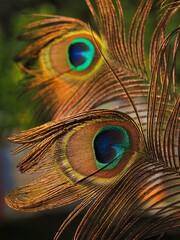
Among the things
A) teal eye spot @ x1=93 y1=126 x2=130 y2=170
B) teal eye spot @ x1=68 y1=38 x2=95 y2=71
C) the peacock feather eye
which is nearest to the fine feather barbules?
teal eye spot @ x1=93 y1=126 x2=130 y2=170

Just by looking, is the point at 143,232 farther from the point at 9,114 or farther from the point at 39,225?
the point at 9,114

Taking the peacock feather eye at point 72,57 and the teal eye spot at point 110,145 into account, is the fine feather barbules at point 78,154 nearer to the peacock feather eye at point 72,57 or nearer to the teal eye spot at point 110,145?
the teal eye spot at point 110,145

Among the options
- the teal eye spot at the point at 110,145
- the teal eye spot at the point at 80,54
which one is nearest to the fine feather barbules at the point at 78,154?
the teal eye spot at the point at 110,145

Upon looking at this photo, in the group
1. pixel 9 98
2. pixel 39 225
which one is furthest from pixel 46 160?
pixel 9 98

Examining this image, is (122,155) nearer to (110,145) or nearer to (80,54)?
(110,145)

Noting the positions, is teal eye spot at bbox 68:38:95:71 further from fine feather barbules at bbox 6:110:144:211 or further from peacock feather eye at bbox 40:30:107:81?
fine feather barbules at bbox 6:110:144:211

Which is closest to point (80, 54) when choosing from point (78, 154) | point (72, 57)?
point (72, 57)
